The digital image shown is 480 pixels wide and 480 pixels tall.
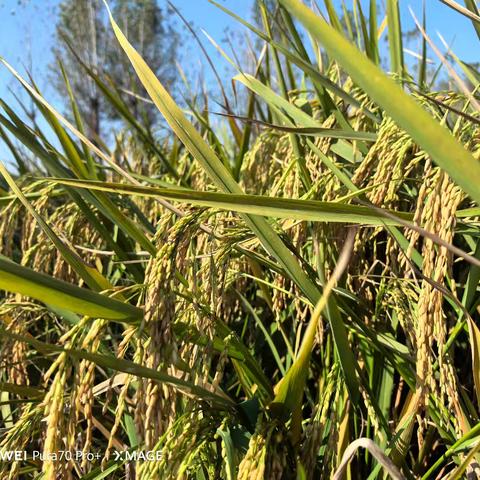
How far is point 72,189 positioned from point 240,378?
470 millimetres

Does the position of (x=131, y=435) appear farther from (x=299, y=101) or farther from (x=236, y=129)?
(x=236, y=129)

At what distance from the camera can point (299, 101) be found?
1.32m

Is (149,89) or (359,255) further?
(359,255)

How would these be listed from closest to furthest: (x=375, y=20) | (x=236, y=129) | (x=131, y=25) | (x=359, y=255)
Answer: (x=359, y=255), (x=375, y=20), (x=236, y=129), (x=131, y=25)

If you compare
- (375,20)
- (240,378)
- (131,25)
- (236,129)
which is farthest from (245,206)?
(131,25)

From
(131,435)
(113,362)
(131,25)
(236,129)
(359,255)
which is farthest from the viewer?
(131,25)

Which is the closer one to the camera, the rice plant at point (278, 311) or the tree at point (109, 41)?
the rice plant at point (278, 311)

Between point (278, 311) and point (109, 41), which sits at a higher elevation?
point (109, 41)

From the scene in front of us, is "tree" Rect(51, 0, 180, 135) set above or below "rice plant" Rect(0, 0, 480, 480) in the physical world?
above

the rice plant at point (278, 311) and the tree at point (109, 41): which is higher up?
the tree at point (109, 41)

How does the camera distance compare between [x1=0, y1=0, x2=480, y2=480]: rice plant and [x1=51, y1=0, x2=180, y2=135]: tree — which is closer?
[x1=0, y1=0, x2=480, y2=480]: rice plant

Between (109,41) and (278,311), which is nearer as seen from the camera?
(278,311)

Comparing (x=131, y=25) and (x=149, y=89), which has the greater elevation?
(x=131, y=25)

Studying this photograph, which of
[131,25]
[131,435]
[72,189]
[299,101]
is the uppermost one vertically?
[131,25]
